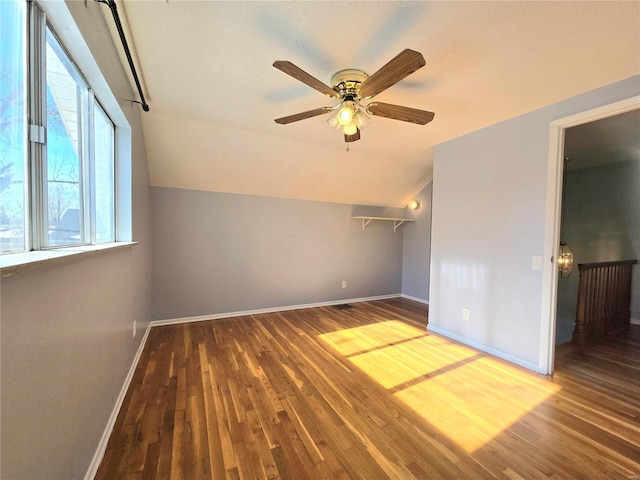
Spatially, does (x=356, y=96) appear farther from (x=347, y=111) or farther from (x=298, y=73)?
(x=298, y=73)

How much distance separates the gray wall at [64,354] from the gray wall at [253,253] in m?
1.70

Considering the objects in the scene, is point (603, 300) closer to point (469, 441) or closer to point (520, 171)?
point (520, 171)

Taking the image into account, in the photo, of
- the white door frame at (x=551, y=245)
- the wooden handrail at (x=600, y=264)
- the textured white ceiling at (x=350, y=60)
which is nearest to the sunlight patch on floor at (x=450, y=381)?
the white door frame at (x=551, y=245)

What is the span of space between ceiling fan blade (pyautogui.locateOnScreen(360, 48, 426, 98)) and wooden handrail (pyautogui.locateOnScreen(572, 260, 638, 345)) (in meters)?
3.24

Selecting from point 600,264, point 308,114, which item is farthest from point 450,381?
point 600,264

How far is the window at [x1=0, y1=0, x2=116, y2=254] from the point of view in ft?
2.85

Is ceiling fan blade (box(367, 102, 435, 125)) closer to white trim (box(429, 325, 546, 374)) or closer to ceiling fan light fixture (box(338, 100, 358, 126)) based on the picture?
ceiling fan light fixture (box(338, 100, 358, 126))

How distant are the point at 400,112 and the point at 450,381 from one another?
2.23 meters

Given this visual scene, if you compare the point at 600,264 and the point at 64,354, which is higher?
the point at 600,264

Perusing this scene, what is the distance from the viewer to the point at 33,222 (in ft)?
3.28

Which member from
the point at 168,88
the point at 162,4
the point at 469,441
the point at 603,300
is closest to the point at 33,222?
the point at 162,4

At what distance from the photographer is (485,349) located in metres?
2.75

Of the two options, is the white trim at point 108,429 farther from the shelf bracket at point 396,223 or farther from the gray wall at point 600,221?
the gray wall at point 600,221

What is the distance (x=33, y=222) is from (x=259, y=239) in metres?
3.02
